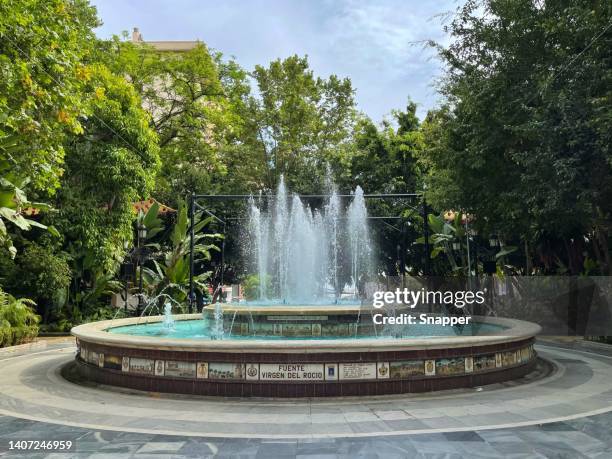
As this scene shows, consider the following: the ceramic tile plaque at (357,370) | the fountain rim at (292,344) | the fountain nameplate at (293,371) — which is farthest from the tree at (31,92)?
the ceramic tile plaque at (357,370)

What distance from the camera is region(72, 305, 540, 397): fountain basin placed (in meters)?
7.19

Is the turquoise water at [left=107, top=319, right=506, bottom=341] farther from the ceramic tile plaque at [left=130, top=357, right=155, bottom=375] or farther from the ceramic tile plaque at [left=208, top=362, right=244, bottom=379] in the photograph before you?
the ceramic tile plaque at [left=208, top=362, right=244, bottom=379]

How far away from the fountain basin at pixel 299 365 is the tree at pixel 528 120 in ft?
19.5

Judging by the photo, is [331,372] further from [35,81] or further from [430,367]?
[35,81]

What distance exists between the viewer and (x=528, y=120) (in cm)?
1279

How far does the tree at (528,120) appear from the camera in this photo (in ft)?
37.1

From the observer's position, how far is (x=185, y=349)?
24.2ft

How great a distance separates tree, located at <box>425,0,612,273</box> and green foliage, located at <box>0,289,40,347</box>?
A: 1461 centimetres

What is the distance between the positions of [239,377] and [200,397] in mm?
708

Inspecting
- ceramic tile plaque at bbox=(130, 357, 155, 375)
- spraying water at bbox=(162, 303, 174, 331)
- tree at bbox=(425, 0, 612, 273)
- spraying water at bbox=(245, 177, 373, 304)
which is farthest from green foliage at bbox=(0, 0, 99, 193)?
tree at bbox=(425, 0, 612, 273)

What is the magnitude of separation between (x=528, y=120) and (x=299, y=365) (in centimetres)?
987

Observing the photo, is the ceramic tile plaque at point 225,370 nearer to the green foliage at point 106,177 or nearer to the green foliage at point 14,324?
the green foliage at point 14,324

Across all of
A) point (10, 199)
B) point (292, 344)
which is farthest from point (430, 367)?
point (10, 199)

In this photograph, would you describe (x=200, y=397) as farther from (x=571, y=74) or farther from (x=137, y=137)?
(x=137, y=137)
